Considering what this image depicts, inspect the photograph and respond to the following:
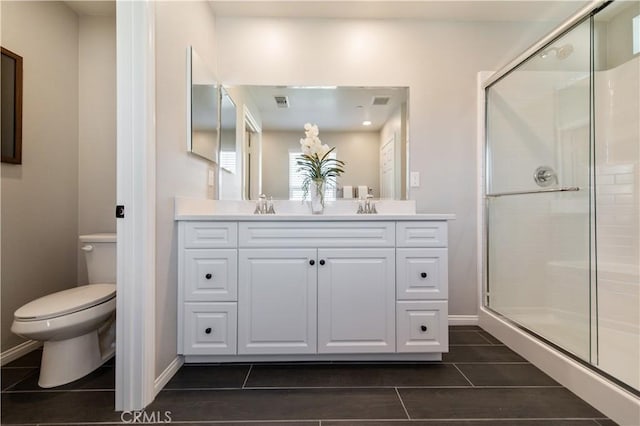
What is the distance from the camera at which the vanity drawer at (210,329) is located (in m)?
1.56

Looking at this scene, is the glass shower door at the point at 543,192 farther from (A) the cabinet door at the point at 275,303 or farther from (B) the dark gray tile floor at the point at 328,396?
(A) the cabinet door at the point at 275,303

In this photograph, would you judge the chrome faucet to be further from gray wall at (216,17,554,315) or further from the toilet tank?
the toilet tank

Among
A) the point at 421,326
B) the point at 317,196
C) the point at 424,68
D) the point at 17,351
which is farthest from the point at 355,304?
the point at 17,351

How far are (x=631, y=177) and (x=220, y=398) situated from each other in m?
2.73

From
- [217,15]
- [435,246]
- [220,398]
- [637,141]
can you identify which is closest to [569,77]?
[637,141]

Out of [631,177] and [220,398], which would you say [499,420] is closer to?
[220,398]

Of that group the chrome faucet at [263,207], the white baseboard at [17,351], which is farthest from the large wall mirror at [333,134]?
the white baseboard at [17,351]

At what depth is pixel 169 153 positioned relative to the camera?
149cm

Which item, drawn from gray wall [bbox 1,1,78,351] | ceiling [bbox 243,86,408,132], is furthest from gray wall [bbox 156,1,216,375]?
gray wall [bbox 1,1,78,351]

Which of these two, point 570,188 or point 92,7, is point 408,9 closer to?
point 570,188

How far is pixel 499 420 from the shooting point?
1208mm

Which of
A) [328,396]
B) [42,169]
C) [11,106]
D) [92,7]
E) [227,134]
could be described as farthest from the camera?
[227,134]

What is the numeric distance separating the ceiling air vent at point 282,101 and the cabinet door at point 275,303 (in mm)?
1157

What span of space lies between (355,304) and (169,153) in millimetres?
1253
